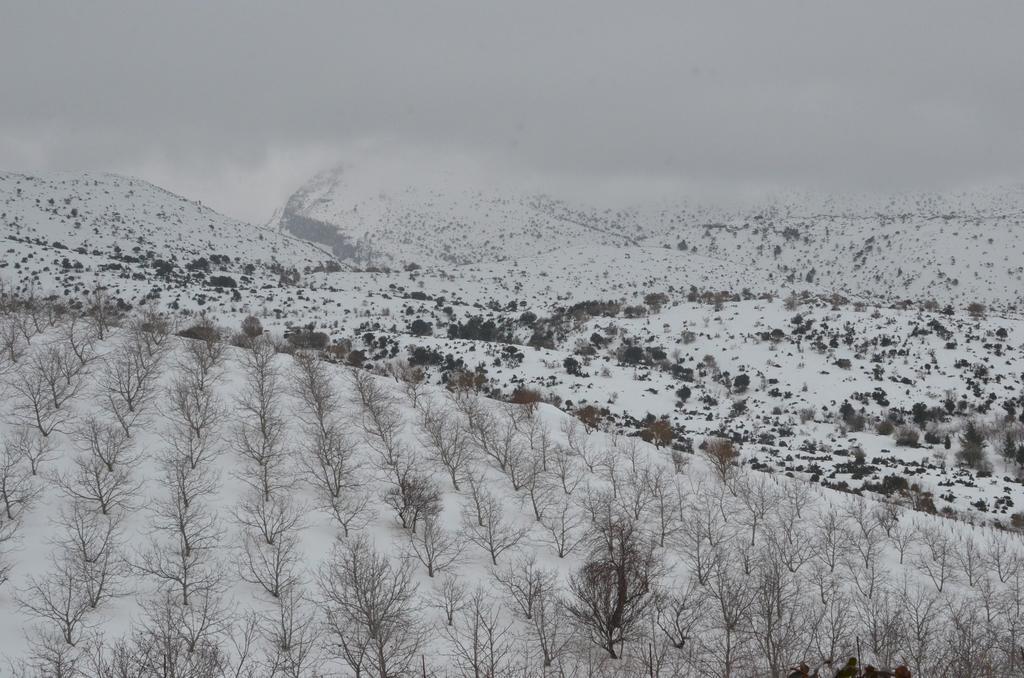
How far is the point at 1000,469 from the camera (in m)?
90.8

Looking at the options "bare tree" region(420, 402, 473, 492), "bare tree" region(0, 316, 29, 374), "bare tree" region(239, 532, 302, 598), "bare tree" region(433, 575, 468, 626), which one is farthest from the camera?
"bare tree" region(0, 316, 29, 374)

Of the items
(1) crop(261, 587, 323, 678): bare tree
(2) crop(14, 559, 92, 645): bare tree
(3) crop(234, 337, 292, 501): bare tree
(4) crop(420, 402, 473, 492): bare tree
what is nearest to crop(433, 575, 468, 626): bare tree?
(1) crop(261, 587, 323, 678): bare tree

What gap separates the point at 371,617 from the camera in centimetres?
3186

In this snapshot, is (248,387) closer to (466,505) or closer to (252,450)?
(252,450)

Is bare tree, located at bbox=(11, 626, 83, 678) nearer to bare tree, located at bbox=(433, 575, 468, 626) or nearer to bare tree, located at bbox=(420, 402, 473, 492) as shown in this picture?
bare tree, located at bbox=(433, 575, 468, 626)

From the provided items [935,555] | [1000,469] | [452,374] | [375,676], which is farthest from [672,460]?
[452,374]

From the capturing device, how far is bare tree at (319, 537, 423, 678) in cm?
3112

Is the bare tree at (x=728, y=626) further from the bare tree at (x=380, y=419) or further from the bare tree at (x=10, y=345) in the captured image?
the bare tree at (x=10, y=345)

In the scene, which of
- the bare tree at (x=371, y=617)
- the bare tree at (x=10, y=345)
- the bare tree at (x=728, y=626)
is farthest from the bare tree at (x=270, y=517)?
the bare tree at (x=10, y=345)

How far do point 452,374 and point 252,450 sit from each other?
90751 millimetres

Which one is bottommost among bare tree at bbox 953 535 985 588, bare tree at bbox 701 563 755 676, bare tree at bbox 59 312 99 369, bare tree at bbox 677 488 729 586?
bare tree at bbox 59 312 99 369

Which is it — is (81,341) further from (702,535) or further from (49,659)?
(702,535)

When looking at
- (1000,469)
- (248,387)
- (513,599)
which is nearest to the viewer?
(513,599)

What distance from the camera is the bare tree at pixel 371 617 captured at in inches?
1225
